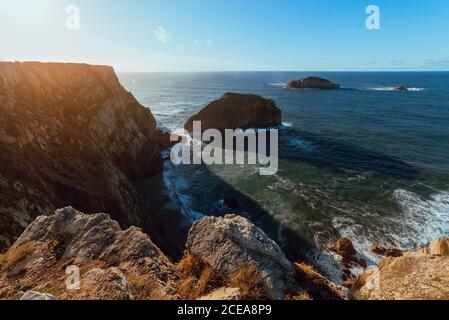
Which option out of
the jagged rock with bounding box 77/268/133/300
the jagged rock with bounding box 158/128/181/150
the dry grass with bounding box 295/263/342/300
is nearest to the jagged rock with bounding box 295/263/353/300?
the dry grass with bounding box 295/263/342/300

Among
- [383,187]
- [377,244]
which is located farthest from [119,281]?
[383,187]

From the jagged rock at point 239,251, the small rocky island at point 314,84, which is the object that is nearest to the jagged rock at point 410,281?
the jagged rock at point 239,251

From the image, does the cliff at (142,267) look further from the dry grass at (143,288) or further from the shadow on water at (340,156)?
the shadow on water at (340,156)

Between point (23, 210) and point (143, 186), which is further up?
point (23, 210)

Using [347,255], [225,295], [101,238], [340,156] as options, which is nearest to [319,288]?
[225,295]

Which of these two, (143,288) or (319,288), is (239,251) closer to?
(319,288)

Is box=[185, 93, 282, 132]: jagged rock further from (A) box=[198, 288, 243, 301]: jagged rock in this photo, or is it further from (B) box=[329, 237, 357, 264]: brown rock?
(A) box=[198, 288, 243, 301]: jagged rock
